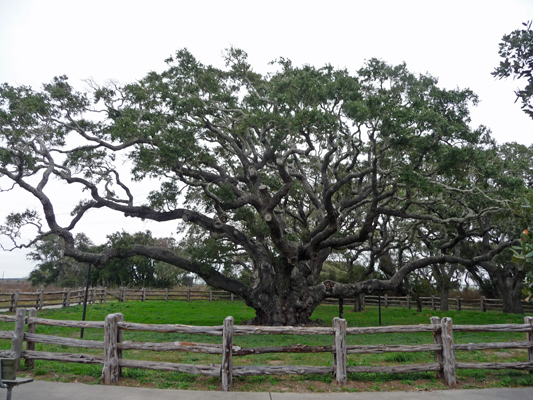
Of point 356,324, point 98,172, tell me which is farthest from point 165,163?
point 356,324

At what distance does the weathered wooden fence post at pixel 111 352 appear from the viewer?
7.36 m

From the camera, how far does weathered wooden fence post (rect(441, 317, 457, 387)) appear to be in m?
7.61

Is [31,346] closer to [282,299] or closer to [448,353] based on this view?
[448,353]

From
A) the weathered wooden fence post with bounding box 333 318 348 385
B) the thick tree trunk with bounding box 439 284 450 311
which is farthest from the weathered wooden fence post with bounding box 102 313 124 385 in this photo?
the thick tree trunk with bounding box 439 284 450 311

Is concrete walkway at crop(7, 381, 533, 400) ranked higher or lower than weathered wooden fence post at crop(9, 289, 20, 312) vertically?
lower

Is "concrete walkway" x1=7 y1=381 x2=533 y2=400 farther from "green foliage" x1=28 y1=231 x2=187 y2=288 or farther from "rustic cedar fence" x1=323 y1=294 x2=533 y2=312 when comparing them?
"green foliage" x1=28 y1=231 x2=187 y2=288

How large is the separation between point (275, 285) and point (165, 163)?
6.43 metres

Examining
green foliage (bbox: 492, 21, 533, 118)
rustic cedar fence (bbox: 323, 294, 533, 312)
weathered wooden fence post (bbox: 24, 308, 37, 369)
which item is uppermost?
green foliage (bbox: 492, 21, 533, 118)

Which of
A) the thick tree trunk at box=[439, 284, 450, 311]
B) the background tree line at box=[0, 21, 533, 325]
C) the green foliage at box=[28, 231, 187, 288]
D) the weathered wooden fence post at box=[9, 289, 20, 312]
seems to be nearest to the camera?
the background tree line at box=[0, 21, 533, 325]

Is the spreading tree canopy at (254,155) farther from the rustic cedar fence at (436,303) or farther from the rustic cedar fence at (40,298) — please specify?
the rustic cedar fence at (436,303)

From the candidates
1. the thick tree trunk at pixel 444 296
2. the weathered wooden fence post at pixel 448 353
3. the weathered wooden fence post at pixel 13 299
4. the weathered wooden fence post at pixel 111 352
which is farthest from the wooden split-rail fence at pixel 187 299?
the weathered wooden fence post at pixel 111 352

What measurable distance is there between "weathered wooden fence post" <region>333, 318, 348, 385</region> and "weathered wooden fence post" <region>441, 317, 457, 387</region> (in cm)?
190

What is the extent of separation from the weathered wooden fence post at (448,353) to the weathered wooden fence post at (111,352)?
606 centimetres

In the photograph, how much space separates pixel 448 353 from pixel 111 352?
246 inches
